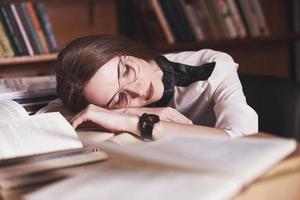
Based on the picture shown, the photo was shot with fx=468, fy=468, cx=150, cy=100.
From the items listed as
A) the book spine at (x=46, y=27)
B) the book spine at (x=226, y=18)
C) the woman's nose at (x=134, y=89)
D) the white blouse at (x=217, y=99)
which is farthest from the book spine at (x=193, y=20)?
the woman's nose at (x=134, y=89)

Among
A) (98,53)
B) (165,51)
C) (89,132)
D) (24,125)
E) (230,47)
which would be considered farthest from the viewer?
(230,47)

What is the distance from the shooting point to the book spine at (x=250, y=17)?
2.25 metres

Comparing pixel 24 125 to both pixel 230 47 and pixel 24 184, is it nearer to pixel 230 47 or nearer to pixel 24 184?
pixel 24 184

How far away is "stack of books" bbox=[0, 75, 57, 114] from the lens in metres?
1.39

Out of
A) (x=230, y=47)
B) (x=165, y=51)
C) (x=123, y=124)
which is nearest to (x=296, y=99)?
(x=123, y=124)

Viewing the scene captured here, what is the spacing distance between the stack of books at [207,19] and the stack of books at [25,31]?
0.48 meters

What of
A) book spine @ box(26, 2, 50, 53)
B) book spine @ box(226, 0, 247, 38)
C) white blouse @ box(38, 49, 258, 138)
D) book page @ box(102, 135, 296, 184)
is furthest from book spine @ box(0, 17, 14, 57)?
book page @ box(102, 135, 296, 184)

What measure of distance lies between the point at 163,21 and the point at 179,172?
5.07 ft

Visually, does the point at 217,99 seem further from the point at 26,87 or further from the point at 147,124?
the point at 26,87

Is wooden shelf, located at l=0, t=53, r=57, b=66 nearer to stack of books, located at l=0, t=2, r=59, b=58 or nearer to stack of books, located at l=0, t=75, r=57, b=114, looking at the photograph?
stack of books, located at l=0, t=2, r=59, b=58

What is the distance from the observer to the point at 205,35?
2.19 m

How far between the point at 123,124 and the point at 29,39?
96cm

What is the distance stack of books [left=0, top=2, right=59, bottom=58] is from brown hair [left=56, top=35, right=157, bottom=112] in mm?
650

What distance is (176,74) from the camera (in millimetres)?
1334
